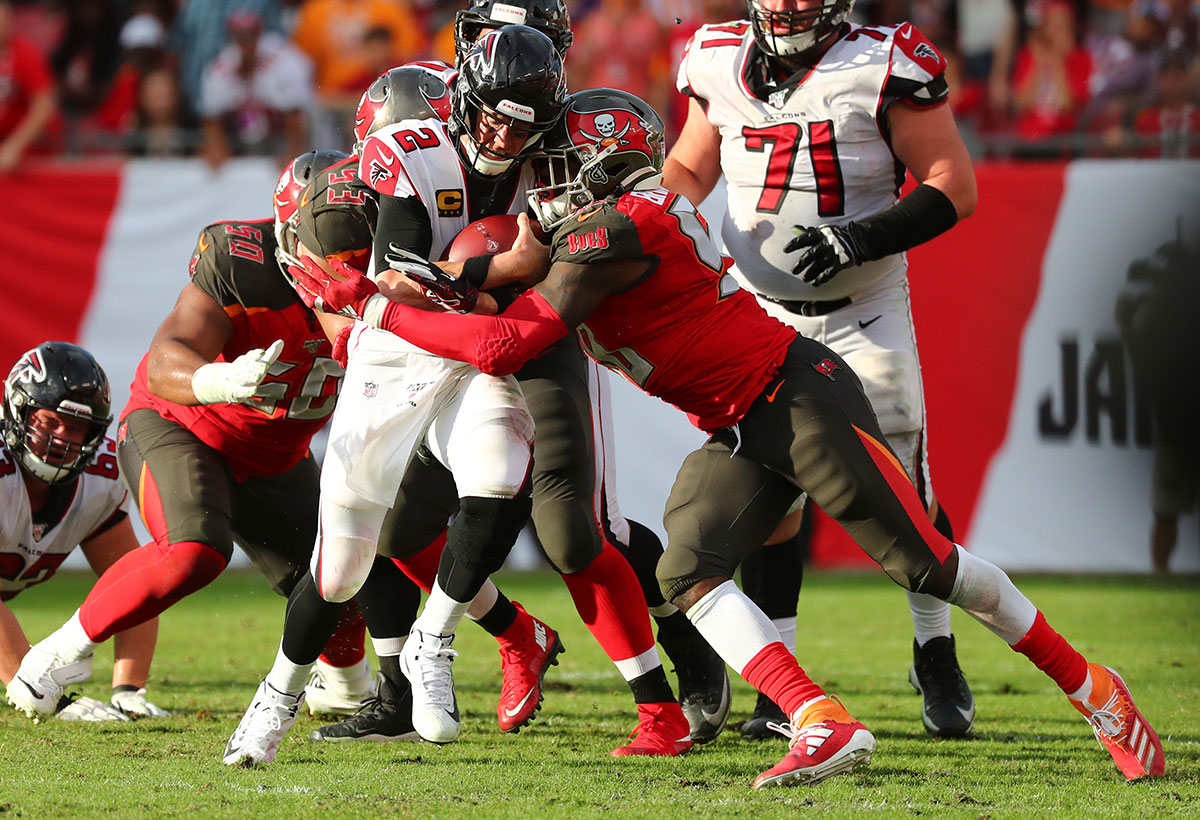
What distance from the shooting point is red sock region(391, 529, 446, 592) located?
14.6 feet

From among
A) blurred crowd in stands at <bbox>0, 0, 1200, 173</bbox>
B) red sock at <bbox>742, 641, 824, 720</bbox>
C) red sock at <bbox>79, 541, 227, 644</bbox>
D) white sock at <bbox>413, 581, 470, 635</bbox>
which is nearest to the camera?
red sock at <bbox>742, 641, 824, 720</bbox>

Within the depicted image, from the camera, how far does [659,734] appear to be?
13.5 feet

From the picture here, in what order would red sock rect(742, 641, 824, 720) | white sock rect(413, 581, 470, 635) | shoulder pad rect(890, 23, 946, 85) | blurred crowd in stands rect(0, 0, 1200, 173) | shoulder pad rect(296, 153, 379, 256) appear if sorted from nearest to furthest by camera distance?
red sock rect(742, 641, 824, 720) → white sock rect(413, 581, 470, 635) → shoulder pad rect(296, 153, 379, 256) → shoulder pad rect(890, 23, 946, 85) → blurred crowd in stands rect(0, 0, 1200, 173)

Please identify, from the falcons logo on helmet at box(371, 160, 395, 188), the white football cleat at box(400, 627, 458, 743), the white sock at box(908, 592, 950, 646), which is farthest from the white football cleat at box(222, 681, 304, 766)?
the white sock at box(908, 592, 950, 646)

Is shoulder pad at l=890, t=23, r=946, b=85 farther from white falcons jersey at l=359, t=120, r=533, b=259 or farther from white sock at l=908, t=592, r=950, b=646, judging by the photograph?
white sock at l=908, t=592, r=950, b=646

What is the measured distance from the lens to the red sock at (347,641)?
474cm

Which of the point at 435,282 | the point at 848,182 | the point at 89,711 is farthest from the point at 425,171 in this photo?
the point at 89,711

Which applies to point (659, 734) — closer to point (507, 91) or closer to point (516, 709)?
point (516, 709)

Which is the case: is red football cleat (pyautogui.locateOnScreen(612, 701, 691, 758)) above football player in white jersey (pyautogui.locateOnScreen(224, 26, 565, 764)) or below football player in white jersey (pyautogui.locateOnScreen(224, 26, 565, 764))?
below

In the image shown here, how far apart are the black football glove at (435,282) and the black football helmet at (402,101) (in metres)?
0.50

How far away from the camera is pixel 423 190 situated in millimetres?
3867

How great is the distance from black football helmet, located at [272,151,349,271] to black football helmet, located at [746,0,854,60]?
136 centimetres

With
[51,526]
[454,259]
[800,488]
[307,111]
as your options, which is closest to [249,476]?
[51,526]

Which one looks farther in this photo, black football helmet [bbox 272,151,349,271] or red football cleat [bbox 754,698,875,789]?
black football helmet [bbox 272,151,349,271]
